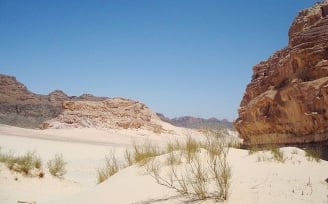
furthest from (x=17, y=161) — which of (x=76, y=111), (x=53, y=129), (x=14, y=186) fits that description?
(x=76, y=111)

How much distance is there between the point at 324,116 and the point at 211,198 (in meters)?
7.23

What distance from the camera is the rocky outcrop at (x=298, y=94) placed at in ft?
33.9

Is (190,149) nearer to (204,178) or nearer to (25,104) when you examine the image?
(204,178)

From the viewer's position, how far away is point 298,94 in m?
10.9

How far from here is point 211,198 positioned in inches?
160

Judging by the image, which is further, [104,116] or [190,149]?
[104,116]

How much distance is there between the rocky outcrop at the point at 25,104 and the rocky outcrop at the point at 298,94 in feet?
131

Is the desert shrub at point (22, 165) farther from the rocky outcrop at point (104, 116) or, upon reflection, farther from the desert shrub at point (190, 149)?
the rocky outcrop at point (104, 116)

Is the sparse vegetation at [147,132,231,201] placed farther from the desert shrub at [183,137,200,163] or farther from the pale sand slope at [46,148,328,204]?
the pale sand slope at [46,148,328,204]

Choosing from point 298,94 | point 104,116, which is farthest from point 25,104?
point 298,94

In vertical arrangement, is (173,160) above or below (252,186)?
above

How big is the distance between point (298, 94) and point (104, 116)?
25.2m

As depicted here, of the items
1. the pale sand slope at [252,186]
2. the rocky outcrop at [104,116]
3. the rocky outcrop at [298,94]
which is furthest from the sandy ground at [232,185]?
the rocky outcrop at [104,116]

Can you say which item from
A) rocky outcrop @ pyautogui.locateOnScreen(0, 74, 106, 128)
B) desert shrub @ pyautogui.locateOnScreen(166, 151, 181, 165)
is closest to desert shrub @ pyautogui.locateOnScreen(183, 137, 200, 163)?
desert shrub @ pyautogui.locateOnScreen(166, 151, 181, 165)
